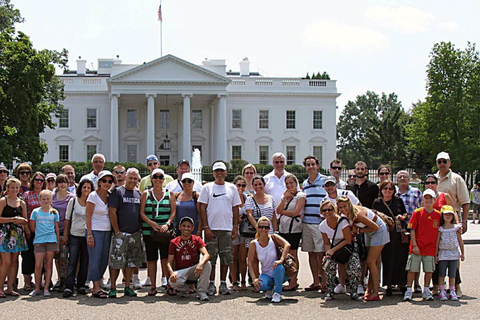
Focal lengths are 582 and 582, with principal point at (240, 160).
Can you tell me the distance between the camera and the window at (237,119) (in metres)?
52.1

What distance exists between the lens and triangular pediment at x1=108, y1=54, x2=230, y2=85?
46750mm

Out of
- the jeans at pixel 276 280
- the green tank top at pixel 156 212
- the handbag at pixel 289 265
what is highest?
the green tank top at pixel 156 212

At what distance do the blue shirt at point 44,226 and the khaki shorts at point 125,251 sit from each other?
3.03 feet

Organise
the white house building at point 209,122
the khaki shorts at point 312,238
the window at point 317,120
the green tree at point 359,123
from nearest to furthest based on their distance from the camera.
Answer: the khaki shorts at point 312,238, the white house building at point 209,122, the window at point 317,120, the green tree at point 359,123

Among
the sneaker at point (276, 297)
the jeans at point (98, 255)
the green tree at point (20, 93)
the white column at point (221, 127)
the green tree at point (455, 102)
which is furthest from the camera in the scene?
the white column at point (221, 127)

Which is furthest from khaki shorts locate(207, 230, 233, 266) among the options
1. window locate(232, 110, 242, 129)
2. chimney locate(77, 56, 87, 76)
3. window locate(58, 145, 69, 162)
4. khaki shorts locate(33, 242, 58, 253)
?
chimney locate(77, 56, 87, 76)

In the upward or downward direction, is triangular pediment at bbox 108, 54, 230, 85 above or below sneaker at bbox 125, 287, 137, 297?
above

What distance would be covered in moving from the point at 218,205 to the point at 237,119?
43.7 m

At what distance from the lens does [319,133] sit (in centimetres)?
5262

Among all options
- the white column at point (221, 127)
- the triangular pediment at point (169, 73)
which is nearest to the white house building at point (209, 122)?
the white column at point (221, 127)

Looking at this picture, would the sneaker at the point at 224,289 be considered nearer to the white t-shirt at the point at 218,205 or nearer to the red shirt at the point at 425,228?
the white t-shirt at the point at 218,205

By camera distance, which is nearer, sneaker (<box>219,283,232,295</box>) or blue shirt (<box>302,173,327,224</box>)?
sneaker (<box>219,283,232,295</box>)

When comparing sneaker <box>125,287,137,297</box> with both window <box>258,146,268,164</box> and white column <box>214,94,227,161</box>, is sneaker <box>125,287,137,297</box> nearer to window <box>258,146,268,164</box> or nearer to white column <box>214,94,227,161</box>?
white column <box>214,94,227,161</box>

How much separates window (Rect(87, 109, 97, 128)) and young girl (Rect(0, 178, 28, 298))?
44.0m
